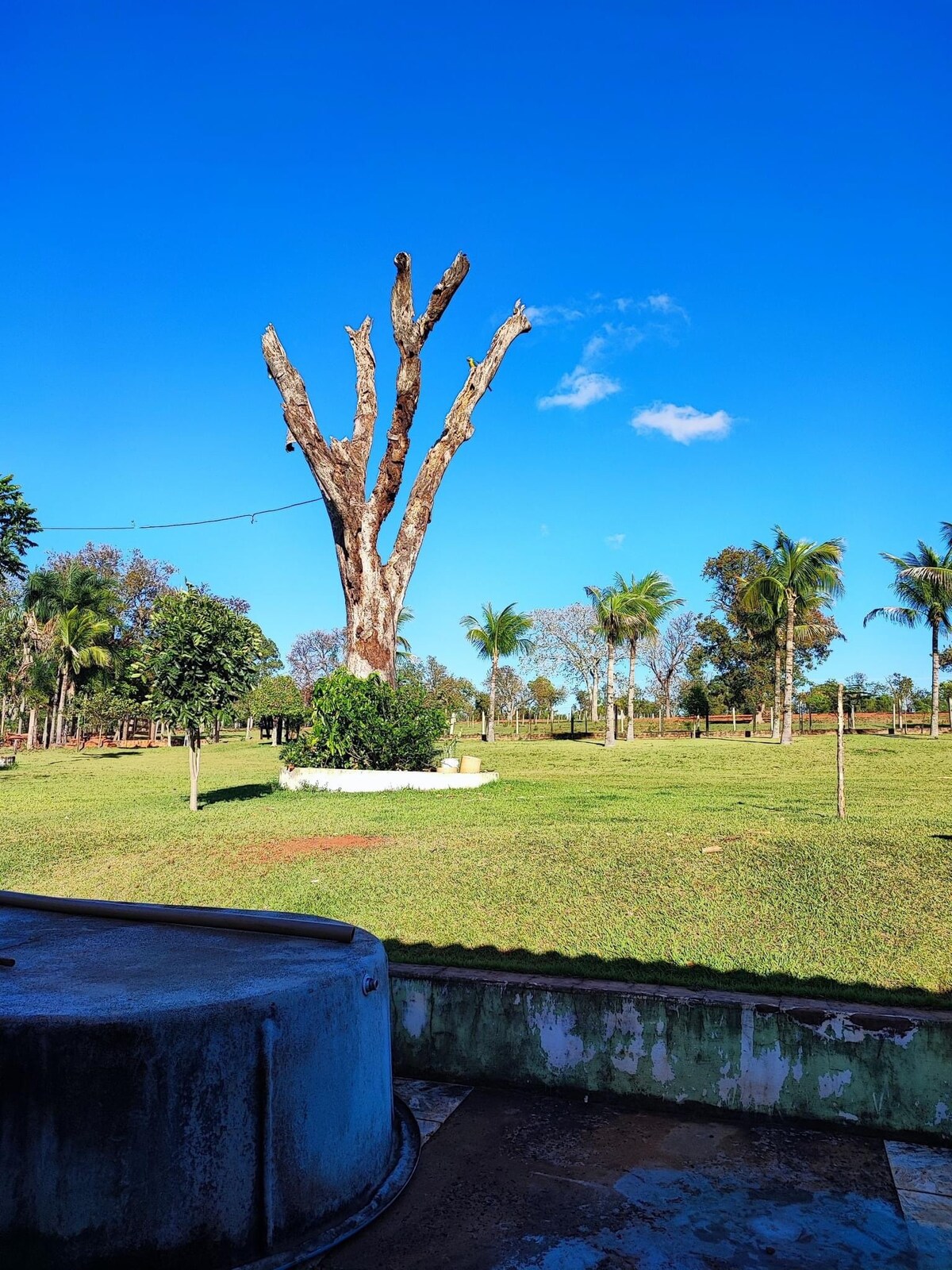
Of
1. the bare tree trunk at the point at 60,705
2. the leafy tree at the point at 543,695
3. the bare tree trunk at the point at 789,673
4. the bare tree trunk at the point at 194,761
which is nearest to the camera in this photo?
the bare tree trunk at the point at 194,761

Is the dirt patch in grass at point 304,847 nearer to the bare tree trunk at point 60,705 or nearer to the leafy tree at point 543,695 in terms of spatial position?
the bare tree trunk at point 60,705

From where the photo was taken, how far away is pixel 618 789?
13969 mm

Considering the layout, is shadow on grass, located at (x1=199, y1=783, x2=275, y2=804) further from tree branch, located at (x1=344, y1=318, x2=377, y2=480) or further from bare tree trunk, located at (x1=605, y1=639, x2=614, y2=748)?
bare tree trunk, located at (x1=605, y1=639, x2=614, y2=748)

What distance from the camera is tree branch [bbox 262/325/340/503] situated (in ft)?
60.9

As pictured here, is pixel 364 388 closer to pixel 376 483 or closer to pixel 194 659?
pixel 376 483

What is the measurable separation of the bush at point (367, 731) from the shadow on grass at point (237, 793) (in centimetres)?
71

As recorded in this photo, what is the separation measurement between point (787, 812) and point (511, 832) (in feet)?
11.4

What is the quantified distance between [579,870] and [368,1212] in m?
4.38

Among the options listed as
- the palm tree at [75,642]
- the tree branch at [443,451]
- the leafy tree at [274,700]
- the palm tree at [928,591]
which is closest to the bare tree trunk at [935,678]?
the palm tree at [928,591]

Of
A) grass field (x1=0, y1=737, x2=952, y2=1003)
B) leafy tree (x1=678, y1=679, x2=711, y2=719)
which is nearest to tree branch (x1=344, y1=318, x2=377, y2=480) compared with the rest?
grass field (x1=0, y1=737, x2=952, y2=1003)

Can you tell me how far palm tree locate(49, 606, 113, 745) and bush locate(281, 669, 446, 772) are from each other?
27006mm

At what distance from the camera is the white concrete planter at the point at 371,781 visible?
→ 14.3 metres

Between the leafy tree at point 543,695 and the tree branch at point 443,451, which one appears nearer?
the tree branch at point 443,451

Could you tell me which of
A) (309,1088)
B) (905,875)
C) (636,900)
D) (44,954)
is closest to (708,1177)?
(309,1088)
